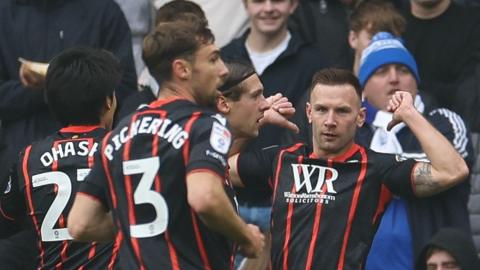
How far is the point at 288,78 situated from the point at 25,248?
2.51 metres

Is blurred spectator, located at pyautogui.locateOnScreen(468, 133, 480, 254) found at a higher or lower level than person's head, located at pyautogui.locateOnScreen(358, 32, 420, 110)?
lower

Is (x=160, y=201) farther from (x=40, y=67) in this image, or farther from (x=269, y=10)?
(x=269, y=10)

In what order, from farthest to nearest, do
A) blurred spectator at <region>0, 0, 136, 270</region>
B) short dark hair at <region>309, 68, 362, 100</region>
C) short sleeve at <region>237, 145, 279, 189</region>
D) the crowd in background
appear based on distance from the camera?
1. blurred spectator at <region>0, 0, 136, 270</region>
2. the crowd in background
3. short dark hair at <region>309, 68, 362, 100</region>
4. short sleeve at <region>237, 145, 279, 189</region>

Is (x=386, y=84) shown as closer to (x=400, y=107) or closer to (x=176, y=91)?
(x=400, y=107)

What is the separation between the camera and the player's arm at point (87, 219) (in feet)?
20.1

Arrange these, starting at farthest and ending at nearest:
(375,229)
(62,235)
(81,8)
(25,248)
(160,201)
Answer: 1. (81,8)
2. (25,248)
3. (375,229)
4. (62,235)
5. (160,201)

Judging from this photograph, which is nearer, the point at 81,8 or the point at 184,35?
the point at 184,35

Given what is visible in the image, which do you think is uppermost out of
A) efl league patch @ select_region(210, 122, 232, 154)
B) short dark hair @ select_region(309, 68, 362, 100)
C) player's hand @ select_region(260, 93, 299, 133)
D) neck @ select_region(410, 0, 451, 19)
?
neck @ select_region(410, 0, 451, 19)

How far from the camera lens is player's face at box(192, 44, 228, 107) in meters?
5.96

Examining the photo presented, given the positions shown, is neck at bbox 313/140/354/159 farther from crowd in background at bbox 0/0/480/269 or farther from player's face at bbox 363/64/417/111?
player's face at bbox 363/64/417/111

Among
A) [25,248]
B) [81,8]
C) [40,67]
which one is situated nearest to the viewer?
[25,248]

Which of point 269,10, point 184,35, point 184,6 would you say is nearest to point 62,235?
point 184,35

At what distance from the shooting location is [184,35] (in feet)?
19.5

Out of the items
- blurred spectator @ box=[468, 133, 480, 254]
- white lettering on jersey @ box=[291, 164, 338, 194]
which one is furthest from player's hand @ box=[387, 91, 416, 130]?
blurred spectator @ box=[468, 133, 480, 254]
